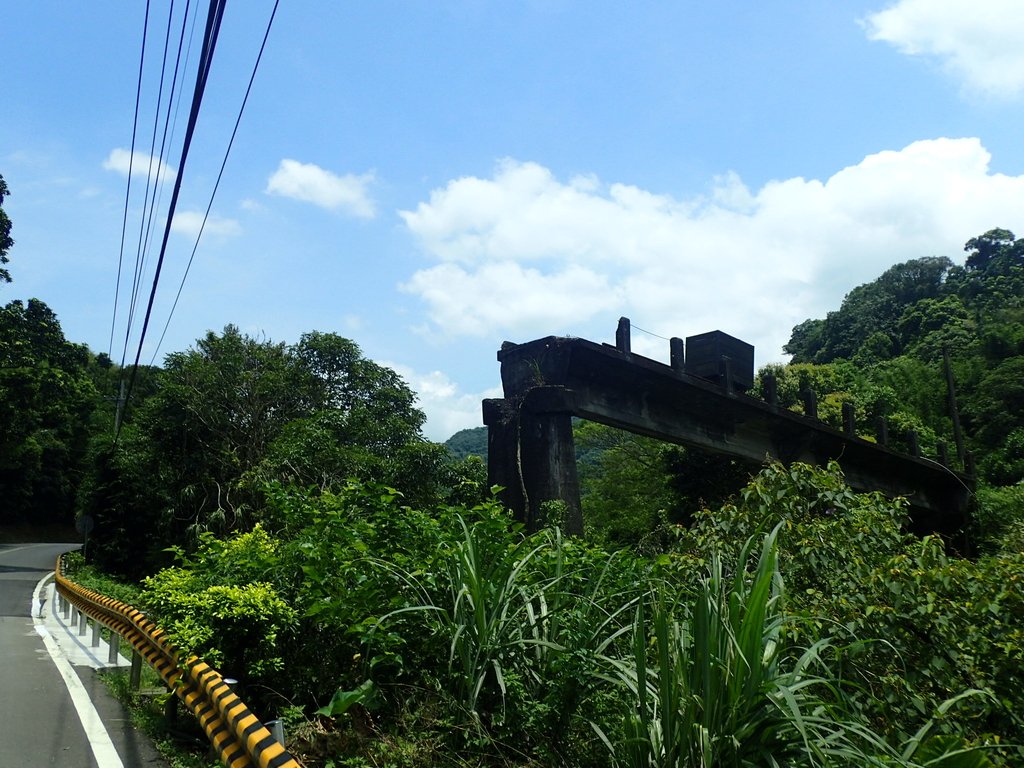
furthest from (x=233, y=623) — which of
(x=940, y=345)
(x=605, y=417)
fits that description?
(x=940, y=345)

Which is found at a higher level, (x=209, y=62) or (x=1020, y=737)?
(x=209, y=62)

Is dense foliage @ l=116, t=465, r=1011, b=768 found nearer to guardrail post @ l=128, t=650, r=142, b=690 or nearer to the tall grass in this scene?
the tall grass

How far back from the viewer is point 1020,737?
468cm

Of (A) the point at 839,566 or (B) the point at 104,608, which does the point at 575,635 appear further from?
(B) the point at 104,608

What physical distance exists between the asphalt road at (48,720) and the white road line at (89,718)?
0.08ft

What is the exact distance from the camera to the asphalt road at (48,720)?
5.76 metres

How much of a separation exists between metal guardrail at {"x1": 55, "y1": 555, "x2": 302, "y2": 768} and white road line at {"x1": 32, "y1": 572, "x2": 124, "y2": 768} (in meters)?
0.53

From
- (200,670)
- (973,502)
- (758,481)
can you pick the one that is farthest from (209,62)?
(973,502)

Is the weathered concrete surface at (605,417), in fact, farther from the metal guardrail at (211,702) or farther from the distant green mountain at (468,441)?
the distant green mountain at (468,441)

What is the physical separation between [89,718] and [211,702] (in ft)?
8.57

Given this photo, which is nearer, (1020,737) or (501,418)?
(1020,737)

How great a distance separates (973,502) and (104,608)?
2354 centimetres

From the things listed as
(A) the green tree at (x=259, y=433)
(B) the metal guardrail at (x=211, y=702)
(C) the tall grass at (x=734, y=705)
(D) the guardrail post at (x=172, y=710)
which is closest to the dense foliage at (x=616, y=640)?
(C) the tall grass at (x=734, y=705)

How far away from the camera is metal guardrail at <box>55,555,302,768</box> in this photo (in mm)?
3924
